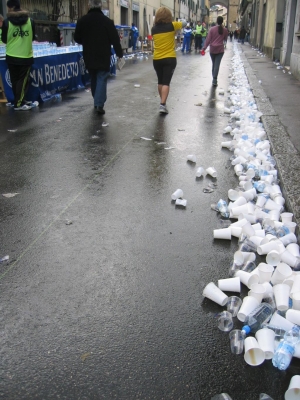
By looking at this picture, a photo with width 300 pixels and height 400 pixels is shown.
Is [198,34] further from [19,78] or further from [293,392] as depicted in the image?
[293,392]

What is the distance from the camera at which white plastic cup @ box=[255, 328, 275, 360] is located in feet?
6.55

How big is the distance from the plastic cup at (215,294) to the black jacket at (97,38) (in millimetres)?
5874

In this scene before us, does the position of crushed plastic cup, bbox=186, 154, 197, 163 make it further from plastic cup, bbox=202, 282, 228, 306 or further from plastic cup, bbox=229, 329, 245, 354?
plastic cup, bbox=229, 329, 245, 354

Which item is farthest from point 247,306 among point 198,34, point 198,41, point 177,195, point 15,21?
point 198,41

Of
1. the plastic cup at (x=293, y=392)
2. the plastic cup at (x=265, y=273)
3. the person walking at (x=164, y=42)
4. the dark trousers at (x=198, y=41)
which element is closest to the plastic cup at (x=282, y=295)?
the plastic cup at (x=265, y=273)

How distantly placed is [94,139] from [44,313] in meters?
4.03

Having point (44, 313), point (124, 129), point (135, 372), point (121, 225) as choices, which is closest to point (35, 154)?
point (124, 129)

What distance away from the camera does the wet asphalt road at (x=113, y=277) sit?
1.87 m

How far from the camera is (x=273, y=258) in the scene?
2.76m

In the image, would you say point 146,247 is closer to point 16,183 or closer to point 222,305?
point 222,305

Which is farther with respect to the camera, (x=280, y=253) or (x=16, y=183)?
(x=16, y=183)

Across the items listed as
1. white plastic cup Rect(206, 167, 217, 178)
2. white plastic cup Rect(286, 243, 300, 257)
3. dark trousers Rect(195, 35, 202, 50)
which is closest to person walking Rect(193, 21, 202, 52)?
dark trousers Rect(195, 35, 202, 50)

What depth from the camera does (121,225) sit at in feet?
11.0

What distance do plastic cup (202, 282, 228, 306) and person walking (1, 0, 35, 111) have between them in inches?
267
